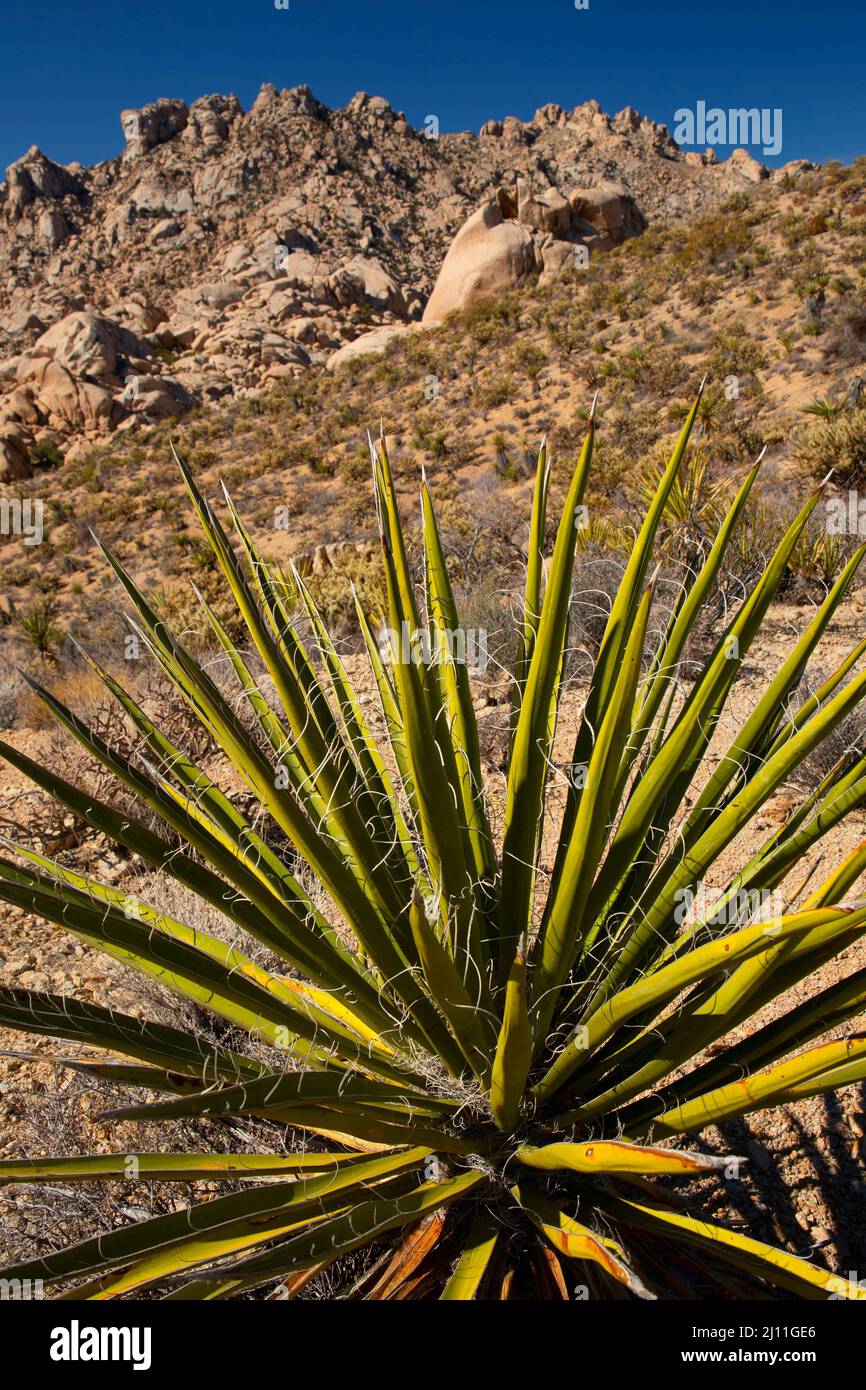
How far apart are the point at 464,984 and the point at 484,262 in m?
29.7

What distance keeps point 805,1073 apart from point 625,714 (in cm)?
59

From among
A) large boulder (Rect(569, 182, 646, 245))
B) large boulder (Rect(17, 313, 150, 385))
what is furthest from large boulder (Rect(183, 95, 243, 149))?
large boulder (Rect(569, 182, 646, 245))

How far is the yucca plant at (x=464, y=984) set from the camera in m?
1.06

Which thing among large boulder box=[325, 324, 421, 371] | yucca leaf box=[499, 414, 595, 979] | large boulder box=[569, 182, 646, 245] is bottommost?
yucca leaf box=[499, 414, 595, 979]

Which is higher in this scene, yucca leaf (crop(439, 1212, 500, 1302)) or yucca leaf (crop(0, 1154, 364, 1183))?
yucca leaf (crop(0, 1154, 364, 1183))

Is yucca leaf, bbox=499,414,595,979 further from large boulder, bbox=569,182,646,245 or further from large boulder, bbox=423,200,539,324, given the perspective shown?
large boulder, bbox=569,182,646,245

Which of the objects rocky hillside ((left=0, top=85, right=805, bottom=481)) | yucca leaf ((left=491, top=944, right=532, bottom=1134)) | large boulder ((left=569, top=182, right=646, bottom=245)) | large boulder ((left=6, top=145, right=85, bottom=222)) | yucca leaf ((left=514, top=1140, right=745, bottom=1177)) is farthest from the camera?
large boulder ((left=6, top=145, right=85, bottom=222))

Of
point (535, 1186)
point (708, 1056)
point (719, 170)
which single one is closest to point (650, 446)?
point (708, 1056)

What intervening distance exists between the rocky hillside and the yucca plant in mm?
27508

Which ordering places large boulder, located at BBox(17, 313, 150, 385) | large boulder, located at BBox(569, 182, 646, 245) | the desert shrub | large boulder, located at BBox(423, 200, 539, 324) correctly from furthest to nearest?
large boulder, located at BBox(17, 313, 150, 385)
large boulder, located at BBox(569, 182, 646, 245)
large boulder, located at BBox(423, 200, 539, 324)
the desert shrub

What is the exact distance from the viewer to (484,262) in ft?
86.1

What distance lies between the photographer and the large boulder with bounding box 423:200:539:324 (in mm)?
25781

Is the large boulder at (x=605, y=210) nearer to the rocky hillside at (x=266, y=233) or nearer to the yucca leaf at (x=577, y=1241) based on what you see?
the rocky hillside at (x=266, y=233)
